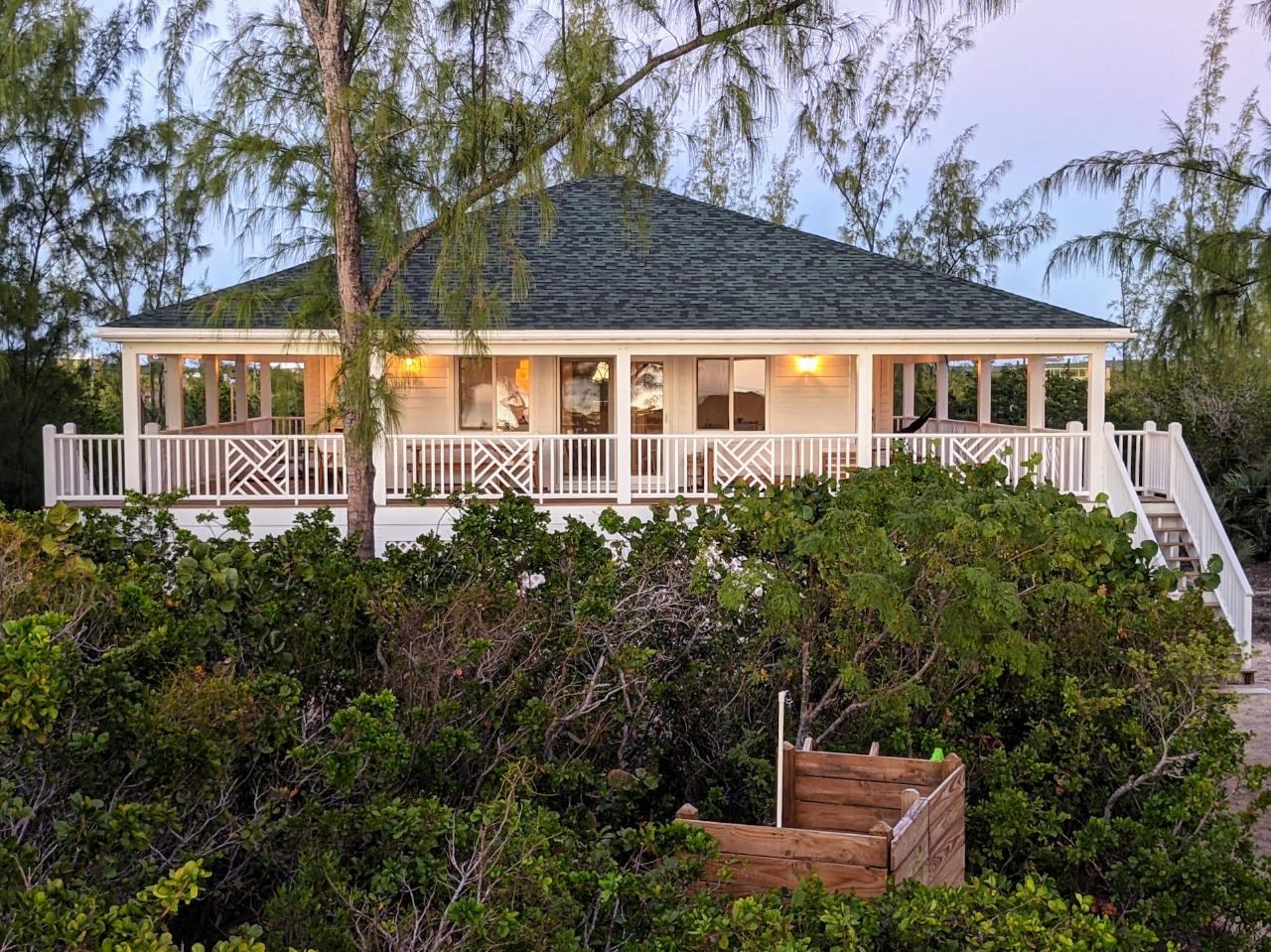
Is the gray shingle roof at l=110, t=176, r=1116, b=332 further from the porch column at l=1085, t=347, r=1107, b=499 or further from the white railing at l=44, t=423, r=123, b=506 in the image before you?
the white railing at l=44, t=423, r=123, b=506

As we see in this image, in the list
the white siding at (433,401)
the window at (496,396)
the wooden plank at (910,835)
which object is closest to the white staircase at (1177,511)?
the window at (496,396)

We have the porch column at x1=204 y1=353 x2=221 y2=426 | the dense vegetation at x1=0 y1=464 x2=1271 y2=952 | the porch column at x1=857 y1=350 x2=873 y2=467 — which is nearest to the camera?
the dense vegetation at x1=0 y1=464 x2=1271 y2=952

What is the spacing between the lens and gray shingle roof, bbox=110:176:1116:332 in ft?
47.4

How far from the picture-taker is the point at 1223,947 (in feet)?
15.2

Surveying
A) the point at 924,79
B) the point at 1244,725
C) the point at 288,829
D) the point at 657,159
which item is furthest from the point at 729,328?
the point at 924,79

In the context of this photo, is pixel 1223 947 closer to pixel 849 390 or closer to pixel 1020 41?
pixel 849 390

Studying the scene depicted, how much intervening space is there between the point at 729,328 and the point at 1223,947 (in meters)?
10.3

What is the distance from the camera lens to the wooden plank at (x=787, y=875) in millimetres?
3957

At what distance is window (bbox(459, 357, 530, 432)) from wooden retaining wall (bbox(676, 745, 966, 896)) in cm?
1234

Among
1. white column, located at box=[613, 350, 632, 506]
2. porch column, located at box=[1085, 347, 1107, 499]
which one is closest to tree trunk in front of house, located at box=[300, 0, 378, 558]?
white column, located at box=[613, 350, 632, 506]

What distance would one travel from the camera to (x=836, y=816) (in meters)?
4.77

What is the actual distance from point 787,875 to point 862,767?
2.79 ft

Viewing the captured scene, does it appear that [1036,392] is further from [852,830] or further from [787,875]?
[787,875]

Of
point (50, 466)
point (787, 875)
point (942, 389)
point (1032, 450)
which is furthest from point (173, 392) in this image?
point (787, 875)
